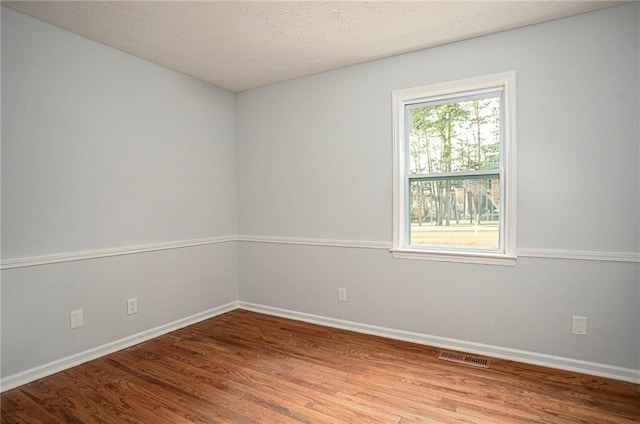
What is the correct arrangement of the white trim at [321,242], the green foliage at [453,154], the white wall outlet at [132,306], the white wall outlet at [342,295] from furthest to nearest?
the white wall outlet at [342,295] → the white trim at [321,242] → the white wall outlet at [132,306] → the green foliage at [453,154]

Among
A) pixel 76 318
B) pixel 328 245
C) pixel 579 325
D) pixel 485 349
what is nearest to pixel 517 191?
pixel 579 325

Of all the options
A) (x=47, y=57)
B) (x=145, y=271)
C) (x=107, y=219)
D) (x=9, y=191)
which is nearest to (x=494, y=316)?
(x=145, y=271)

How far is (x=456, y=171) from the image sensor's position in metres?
3.00

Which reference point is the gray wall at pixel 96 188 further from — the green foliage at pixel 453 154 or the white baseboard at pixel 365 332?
the green foliage at pixel 453 154

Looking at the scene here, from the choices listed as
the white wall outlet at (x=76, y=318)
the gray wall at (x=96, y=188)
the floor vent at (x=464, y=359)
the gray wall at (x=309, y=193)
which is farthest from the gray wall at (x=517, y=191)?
the white wall outlet at (x=76, y=318)

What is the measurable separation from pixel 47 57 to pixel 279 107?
2.03m

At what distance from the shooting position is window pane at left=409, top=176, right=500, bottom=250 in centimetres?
288

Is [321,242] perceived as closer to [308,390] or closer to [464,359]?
[308,390]

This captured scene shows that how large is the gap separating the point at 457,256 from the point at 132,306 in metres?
2.89

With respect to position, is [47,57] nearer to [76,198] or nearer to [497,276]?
[76,198]

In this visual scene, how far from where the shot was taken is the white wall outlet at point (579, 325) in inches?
97.8

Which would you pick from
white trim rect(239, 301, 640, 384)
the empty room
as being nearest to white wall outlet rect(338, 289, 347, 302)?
the empty room

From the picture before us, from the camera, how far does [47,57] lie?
2535 mm

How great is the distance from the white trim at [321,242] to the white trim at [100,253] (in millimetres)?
436
